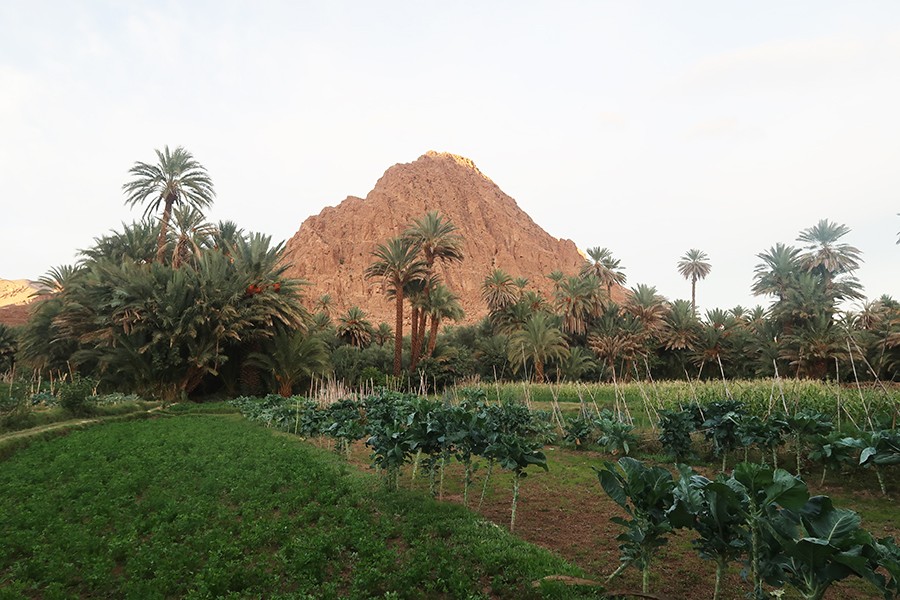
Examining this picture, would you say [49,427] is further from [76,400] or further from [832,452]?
[832,452]

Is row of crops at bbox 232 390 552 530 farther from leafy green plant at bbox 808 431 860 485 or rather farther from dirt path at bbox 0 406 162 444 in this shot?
dirt path at bbox 0 406 162 444

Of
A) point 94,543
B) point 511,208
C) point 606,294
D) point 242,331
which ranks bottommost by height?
point 94,543

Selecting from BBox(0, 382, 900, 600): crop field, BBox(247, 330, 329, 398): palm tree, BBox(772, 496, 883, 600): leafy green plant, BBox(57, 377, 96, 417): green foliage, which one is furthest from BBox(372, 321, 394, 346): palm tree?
BBox(772, 496, 883, 600): leafy green plant

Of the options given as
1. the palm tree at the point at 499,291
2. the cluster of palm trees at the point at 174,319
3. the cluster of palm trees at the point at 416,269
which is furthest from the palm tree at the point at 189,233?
the palm tree at the point at 499,291

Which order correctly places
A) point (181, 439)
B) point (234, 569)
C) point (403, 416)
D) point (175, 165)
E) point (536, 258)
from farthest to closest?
point (536, 258) < point (175, 165) < point (181, 439) < point (403, 416) < point (234, 569)

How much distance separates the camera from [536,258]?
13888cm

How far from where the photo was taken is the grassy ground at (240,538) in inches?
193

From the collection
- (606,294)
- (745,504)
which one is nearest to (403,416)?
(745,504)

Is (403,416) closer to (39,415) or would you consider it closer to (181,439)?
(181,439)

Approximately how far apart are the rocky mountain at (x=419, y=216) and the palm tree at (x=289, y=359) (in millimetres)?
66088

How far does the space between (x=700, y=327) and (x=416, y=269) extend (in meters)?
23.4

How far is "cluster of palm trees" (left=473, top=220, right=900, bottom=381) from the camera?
31.8 meters

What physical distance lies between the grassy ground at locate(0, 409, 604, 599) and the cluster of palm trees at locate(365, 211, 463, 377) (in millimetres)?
26454

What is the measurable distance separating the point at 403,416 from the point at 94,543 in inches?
191
